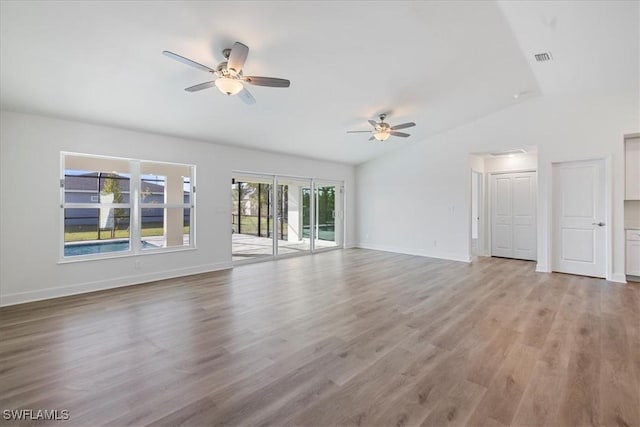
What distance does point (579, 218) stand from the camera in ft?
17.9

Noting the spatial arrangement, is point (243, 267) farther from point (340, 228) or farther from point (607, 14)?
point (607, 14)

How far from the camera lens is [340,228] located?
8930 millimetres

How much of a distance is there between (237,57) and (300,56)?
97 cm

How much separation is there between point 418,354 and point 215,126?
4.62 meters

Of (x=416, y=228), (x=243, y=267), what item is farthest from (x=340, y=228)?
(x=243, y=267)

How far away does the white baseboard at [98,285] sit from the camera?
3.93 m

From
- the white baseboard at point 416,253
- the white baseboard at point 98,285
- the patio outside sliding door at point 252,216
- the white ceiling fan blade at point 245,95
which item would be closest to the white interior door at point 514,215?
the white baseboard at point 416,253

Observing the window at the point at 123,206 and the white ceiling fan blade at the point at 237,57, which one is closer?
the white ceiling fan blade at the point at 237,57

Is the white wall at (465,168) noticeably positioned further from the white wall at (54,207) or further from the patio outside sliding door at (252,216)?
the white wall at (54,207)

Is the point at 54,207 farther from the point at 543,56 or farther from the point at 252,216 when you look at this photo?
the point at 543,56

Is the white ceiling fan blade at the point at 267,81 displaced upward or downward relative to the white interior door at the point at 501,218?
upward

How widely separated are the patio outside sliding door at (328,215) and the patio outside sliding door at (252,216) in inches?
55.0

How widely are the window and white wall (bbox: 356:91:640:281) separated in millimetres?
5143

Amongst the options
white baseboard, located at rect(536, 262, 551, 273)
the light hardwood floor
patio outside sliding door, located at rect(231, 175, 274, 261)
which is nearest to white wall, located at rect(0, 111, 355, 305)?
the light hardwood floor
